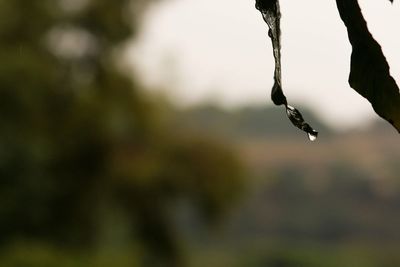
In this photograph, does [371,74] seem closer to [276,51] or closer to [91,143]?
[276,51]

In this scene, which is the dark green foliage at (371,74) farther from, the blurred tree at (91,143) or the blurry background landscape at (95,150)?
the blurred tree at (91,143)

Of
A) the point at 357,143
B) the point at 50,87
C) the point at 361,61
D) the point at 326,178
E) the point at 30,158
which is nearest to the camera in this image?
the point at 361,61

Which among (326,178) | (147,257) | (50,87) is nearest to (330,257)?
(326,178)

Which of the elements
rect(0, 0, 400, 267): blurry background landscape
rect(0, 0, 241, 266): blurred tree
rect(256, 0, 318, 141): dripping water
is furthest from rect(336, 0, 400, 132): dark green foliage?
rect(0, 0, 241, 266): blurred tree

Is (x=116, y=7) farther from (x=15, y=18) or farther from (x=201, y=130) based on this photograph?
(x=201, y=130)

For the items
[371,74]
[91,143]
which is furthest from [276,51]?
[91,143]

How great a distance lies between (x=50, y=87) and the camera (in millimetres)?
11641

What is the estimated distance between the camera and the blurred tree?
11.1 metres

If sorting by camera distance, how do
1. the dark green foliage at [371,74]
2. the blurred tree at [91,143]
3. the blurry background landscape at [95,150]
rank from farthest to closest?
the blurred tree at [91,143]
the blurry background landscape at [95,150]
the dark green foliage at [371,74]

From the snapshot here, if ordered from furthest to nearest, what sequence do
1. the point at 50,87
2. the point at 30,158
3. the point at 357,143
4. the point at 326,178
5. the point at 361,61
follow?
the point at 357,143, the point at 326,178, the point at 50,87, the point at 30,158, the point at 361,61

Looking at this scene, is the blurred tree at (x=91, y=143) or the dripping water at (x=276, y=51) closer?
the dripping water at (x=276, y=51)

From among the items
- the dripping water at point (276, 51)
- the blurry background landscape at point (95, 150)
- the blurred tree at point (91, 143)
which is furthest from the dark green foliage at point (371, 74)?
the blurred tree at point (91, 143)

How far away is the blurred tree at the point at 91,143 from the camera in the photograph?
1112 centimetres

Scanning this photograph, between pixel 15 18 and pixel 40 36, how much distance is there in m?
0.36
